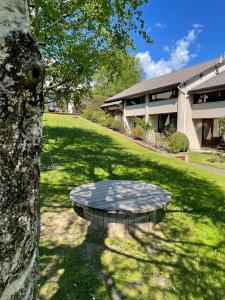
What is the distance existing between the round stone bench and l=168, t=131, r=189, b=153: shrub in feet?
44.0

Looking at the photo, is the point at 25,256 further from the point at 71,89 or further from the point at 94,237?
the point at 71,89

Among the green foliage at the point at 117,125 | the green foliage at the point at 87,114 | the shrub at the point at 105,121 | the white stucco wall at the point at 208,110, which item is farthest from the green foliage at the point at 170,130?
the green foliage at the point at 87,114

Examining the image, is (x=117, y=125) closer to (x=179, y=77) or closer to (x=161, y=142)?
(x=179, y=77)

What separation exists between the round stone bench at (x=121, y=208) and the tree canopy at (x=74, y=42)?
4218 millimetres

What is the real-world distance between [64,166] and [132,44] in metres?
5.40

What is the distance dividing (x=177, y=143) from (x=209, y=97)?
6.59 metres

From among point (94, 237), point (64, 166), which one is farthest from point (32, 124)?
point (64, 166)

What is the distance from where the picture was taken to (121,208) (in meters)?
5.43

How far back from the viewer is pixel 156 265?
467 centimetres

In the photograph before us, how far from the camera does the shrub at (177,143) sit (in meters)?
19.5

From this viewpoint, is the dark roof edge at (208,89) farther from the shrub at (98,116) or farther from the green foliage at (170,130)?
the shrub at (98,116)

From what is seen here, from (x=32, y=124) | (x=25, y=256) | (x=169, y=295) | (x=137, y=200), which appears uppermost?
(x=32, y=124)

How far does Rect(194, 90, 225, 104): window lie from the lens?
2247 centimetres

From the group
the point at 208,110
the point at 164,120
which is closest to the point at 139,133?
the point at 208,110
